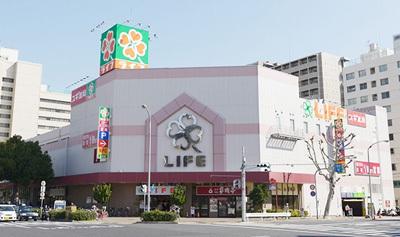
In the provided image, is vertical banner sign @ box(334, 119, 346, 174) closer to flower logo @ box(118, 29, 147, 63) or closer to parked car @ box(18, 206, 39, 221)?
flower logo @ box(118, 29, 147, 63)

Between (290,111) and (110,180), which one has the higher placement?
(290,111)

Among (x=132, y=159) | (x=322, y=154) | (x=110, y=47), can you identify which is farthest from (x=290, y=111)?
(x=110, y=47)

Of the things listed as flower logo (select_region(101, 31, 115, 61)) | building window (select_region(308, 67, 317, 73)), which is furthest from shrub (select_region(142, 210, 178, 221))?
building window (select_region(308, 67, 317, 73))

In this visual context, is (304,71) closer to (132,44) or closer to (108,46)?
(132,44)

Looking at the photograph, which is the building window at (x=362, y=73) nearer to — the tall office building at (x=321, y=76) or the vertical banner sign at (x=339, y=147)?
the tall office building at (x=321, y=76)

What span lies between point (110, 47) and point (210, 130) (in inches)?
727

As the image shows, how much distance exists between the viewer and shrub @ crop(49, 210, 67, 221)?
37900 millimetres

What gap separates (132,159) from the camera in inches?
1890

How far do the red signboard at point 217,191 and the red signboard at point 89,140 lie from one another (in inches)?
552

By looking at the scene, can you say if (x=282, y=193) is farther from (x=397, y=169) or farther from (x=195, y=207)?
(x=397, y=169)

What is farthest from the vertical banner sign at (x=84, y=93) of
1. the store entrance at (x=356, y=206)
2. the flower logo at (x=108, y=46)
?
the store entrance at (x=356, y=206)

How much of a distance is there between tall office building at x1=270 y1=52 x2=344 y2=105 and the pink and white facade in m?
54.9

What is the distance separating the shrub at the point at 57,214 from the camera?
37.9 m

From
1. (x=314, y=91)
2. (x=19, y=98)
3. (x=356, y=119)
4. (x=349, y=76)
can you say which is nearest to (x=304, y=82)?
(x=314, y=91)
